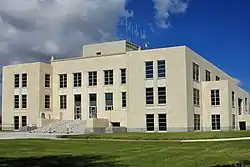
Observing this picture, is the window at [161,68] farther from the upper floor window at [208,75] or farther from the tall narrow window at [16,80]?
the tall narrow window at [16,80]

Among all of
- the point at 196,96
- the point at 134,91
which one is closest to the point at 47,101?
the point at 134,91

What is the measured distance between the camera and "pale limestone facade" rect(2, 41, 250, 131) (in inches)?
2084

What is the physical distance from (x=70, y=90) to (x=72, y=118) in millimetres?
4462

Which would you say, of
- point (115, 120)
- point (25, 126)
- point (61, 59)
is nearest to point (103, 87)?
point (115, 120)

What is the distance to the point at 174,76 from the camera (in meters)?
53.0

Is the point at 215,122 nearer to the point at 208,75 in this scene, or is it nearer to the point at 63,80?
the point at 208,75

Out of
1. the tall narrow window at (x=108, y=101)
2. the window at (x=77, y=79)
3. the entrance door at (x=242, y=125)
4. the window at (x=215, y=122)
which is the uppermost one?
the window at (x=77, y=79)

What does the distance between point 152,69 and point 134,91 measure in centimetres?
399

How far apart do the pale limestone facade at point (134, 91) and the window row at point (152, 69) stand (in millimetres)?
137

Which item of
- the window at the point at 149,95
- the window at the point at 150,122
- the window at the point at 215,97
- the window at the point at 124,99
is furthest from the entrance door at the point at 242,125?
the window at the point at 124,99

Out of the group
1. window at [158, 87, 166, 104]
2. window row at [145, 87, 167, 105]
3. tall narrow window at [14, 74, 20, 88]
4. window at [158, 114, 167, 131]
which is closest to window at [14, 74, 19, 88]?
tall narrow window at [14, 74, 20, 88]

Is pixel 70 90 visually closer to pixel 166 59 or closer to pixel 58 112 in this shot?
pixel 58 112

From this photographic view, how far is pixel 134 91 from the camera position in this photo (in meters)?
55.3

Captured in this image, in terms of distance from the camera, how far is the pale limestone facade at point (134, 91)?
2084 inches
